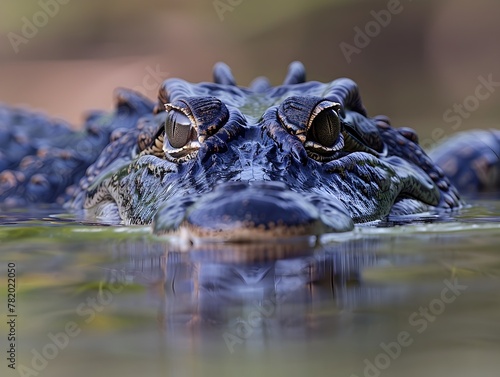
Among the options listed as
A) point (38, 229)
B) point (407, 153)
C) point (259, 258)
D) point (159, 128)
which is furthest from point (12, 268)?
point (407, 153)

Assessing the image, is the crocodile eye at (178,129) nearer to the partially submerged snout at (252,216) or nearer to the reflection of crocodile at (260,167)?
the reflection of crocodile at (260,167)

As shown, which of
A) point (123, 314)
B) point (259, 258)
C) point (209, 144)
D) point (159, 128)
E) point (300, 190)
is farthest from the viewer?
point (159, 128)

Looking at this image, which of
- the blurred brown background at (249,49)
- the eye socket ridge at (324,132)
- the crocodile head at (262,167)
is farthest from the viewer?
the blurred brown background at (249,49)

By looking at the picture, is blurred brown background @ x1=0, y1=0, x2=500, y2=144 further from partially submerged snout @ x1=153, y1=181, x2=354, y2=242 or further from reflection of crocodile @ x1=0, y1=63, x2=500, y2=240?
partially submerged snout @ x1=153, y1=181, x2=354, y2=242

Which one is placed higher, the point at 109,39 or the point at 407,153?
the point at 109,39

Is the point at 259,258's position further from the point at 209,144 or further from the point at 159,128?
the point at 159,128

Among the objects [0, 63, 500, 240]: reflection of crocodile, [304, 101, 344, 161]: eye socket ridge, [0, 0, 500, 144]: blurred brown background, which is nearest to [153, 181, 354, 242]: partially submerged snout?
[0, 63, 500, 240]: reflection of crocodile

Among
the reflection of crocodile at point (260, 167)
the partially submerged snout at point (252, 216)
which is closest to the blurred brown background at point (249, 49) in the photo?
the reflection of crocodile at point (260, 167)
